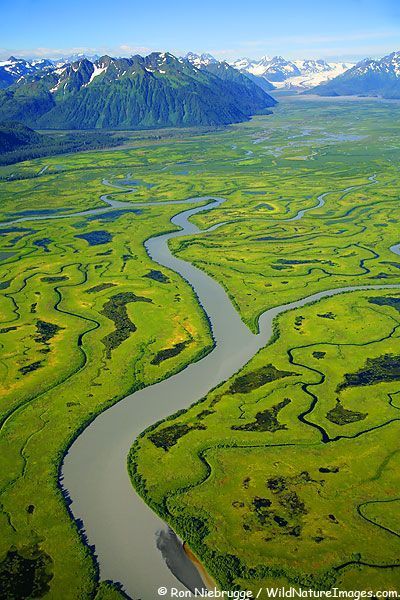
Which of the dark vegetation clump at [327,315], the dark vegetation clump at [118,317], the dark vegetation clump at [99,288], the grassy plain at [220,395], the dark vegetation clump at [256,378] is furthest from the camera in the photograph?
the dark vegetation clump at [99,288]

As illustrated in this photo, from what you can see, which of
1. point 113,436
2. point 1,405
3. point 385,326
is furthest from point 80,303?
point 385,326

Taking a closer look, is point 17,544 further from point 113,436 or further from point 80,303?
point 80,303

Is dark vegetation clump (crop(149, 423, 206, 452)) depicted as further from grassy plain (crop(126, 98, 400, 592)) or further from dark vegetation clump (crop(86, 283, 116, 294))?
dark vegetation clump (crop(86, 283, 116, 294))

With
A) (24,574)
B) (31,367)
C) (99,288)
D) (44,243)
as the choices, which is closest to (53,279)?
(99,288)

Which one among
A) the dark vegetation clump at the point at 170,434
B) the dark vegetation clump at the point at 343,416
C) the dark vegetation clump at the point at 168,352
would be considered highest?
the dark vegetation clump at the point at 168,352

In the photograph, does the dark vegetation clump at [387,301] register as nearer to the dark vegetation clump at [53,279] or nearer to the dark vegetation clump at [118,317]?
the dark vegetation clump at [118,317]

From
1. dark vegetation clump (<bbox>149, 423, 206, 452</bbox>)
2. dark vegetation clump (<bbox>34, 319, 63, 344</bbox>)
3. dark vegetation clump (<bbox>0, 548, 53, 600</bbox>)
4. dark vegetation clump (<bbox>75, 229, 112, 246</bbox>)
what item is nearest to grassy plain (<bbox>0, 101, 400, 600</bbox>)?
dark vegetation clump (<bbox>0, 548, 53, 600</bbox>)

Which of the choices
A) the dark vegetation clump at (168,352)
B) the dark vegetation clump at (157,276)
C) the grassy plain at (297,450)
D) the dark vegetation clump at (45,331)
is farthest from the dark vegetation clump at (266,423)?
the dark vegetation clump at (157,276)
